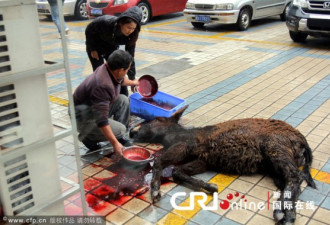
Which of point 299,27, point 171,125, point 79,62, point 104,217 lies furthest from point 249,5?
point 104,217

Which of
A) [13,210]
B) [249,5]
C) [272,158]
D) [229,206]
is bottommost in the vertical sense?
[229,206]

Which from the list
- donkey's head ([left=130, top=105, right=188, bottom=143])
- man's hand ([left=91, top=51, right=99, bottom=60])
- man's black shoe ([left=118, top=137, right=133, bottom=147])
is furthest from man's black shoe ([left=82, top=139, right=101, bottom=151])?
man's hand ([left=91, top=51, right=99, bottom=60])

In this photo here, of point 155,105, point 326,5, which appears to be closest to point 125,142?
point 155,105

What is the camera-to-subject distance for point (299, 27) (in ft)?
30.4

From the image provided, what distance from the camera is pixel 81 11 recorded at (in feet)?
49.9

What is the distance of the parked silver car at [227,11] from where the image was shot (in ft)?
37.5

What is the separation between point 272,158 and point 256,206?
519 mm

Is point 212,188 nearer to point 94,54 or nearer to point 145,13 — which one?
point 94,54

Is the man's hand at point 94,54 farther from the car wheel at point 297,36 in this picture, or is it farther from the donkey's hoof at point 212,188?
the car wheel at point 297,36

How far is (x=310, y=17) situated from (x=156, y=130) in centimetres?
644

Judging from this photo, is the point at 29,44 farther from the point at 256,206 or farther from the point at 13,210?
the point at 256,206

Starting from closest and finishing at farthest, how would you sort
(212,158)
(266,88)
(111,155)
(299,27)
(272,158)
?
(272,158) → (212,158) → (111,155) → (266,88) → (299,27)

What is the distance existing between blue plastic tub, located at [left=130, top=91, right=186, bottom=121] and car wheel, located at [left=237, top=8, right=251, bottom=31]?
7.62 meters

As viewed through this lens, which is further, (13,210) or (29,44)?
(13,210)
